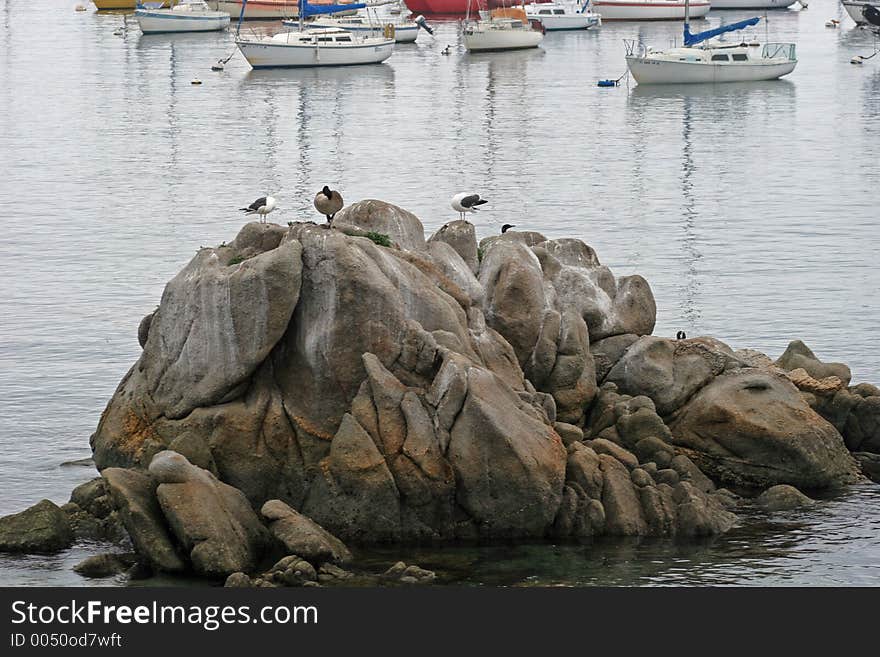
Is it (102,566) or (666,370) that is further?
(666,370)

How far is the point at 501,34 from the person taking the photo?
123 m

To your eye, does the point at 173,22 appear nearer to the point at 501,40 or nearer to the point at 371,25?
the point at 371,25

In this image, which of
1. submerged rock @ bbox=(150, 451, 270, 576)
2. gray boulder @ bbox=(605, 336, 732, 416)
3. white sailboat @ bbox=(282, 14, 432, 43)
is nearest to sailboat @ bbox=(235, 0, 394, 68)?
white sailboat @ bbox=(282, 14, 432, 43)

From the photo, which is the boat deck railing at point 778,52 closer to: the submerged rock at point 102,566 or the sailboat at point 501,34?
the sailboat at point 501,34

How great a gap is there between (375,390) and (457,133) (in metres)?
57.0

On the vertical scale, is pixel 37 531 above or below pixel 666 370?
below

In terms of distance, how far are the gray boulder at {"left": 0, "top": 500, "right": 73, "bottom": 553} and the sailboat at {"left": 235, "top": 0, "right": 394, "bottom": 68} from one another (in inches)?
3296

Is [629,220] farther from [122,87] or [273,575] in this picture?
[122,87]

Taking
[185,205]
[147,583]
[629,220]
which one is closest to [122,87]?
[185,205]

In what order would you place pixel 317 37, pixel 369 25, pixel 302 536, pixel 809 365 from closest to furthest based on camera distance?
1. pixel 302 536
2. pixel 809 365
3. pixel 317 37
4. pixel 369 25

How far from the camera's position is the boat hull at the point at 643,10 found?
14725 cm

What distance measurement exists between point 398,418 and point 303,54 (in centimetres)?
8557

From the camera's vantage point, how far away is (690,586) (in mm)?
25484

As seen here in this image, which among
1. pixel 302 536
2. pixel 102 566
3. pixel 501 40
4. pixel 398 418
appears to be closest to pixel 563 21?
pixel 501 40
